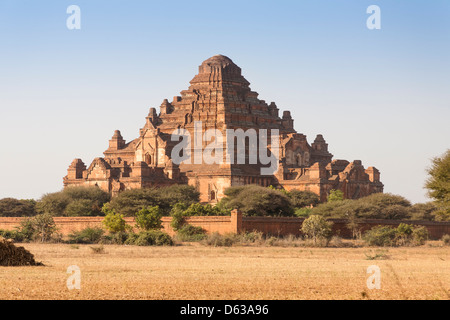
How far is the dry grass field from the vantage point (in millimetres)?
24297

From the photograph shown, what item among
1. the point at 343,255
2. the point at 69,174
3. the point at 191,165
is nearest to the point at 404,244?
the point at 343,255

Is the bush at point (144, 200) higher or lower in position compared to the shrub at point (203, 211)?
higher

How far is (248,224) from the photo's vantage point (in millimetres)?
58906

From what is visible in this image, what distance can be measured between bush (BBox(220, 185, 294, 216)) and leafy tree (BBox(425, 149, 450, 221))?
18286 millimetres

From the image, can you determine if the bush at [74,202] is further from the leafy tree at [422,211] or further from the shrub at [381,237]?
the leafy tree at [422,211]

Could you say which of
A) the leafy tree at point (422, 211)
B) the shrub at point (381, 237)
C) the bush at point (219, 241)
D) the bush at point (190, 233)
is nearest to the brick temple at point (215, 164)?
the leafy tree at point (422, 211)

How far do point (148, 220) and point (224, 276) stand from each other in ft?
103

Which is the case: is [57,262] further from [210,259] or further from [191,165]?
[191,165]

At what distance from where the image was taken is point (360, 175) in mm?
88562

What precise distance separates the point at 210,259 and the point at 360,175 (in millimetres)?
51232

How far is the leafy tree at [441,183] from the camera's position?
49219 mm

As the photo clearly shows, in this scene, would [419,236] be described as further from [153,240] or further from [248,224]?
[153,240]

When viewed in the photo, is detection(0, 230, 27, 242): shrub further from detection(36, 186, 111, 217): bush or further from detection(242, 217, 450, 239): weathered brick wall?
detection(242, 217, 450, 239): weathered brick wall

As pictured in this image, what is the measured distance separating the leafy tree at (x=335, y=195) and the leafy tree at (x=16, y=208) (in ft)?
81.0
